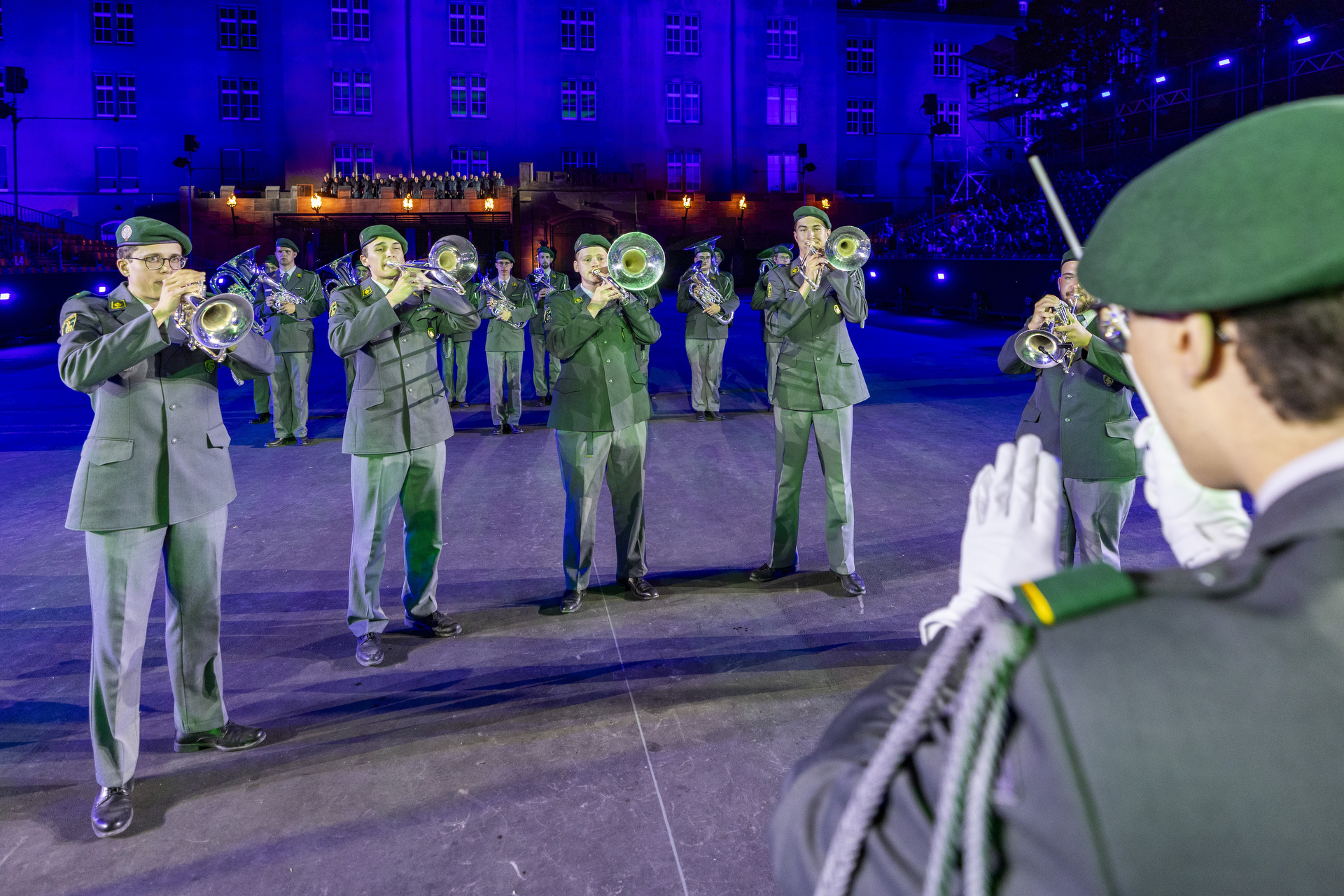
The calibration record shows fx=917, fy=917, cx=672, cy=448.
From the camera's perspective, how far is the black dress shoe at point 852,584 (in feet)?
17.8

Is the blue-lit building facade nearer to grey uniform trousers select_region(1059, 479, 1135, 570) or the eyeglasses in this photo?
grey uniform trousers select_region(1059, 479, 1135, 570)

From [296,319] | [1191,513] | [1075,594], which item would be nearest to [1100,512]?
[1191,513]

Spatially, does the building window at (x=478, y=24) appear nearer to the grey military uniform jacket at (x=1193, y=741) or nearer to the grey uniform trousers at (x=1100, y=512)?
the grey uniform trousers at (x=1100, y=512)

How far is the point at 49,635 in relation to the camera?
498 cm

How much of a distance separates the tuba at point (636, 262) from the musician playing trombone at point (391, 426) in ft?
3.97

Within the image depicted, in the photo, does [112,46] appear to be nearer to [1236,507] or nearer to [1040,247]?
[1040,247]

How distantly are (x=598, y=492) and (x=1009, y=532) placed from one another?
14.7 ft

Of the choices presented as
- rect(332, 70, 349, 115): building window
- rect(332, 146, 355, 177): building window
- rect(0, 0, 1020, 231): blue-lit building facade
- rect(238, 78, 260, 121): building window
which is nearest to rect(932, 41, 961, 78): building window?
rect(0, 0, 1020, 231): blue-lit building facade

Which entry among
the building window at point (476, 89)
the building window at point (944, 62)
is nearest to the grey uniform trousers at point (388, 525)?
the building window at point (476, 89)

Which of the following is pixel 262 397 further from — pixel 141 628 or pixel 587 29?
pixel 587 29

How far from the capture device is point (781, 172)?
42.1 metres

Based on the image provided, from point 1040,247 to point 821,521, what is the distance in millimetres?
17524

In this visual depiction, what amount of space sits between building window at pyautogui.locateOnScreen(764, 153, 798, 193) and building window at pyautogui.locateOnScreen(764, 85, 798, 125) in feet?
4.98

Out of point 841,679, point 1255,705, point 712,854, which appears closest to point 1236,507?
point 1255,705
